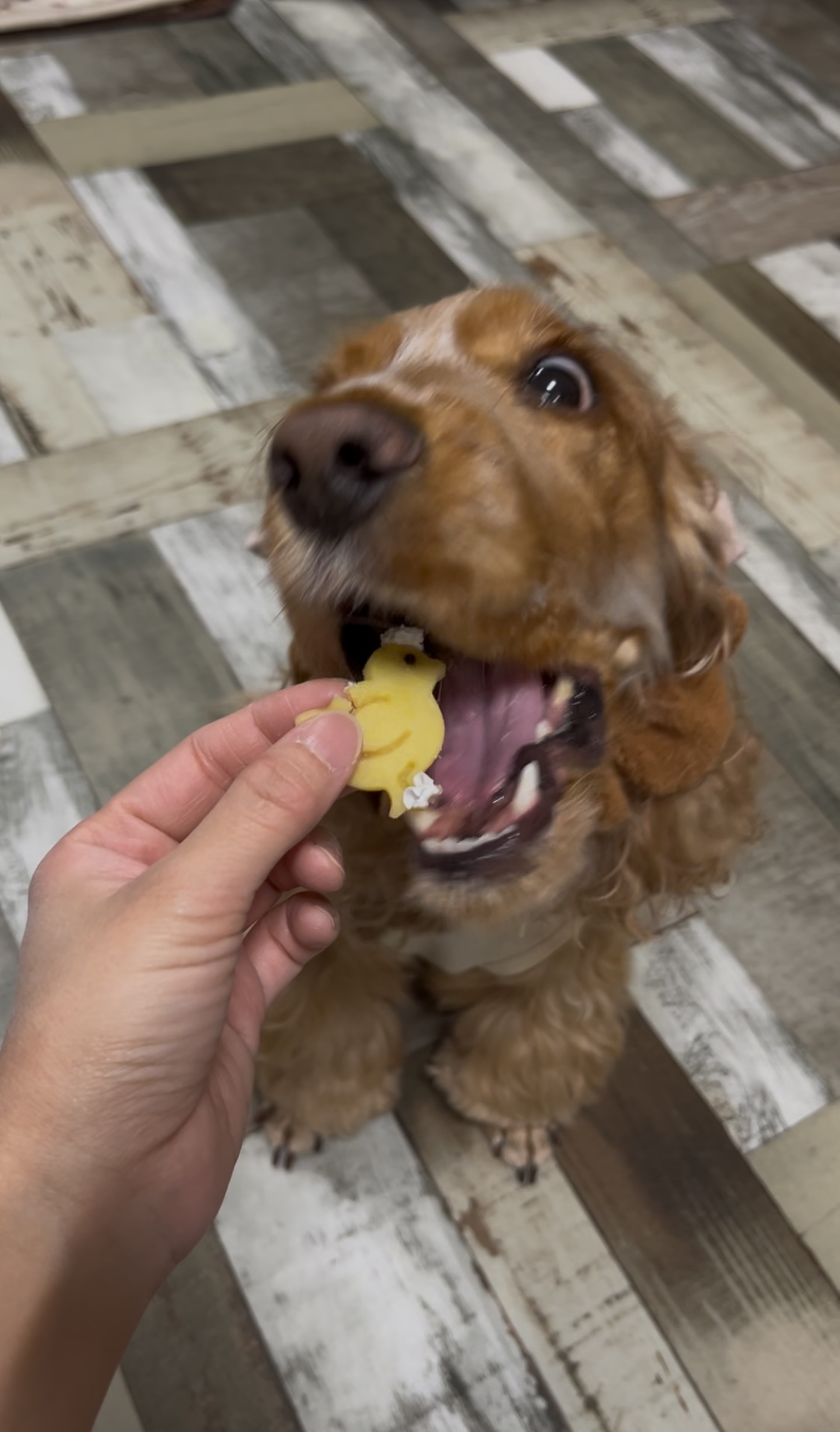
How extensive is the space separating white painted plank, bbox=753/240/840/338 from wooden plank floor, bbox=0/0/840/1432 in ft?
0.04

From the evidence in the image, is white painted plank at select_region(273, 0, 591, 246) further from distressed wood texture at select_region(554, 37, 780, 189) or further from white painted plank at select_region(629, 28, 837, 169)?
white painted plank at select_region(629, 28, 837, 169)

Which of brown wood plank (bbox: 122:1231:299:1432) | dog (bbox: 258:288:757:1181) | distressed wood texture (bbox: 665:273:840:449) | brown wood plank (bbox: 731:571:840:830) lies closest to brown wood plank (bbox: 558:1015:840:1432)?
dog (bbox: 258:288:757:1181)

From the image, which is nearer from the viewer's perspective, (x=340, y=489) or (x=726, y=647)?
(x=340, y=489)

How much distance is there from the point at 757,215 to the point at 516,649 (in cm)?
231

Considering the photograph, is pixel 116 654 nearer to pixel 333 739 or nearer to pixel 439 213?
pixel 333 739

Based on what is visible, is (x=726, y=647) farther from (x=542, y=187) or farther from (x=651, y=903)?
(x=542, y=187)

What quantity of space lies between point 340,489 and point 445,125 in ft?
7.84

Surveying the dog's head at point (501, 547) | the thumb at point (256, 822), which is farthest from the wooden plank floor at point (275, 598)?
the thumb at point (256, 822)

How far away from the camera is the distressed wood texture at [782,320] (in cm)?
246

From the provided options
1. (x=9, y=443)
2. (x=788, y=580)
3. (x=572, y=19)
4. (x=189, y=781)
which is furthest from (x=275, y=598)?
(x=572, y=19)

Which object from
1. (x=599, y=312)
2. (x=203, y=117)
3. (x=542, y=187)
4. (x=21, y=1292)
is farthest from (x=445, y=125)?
(x=21, y=1292)

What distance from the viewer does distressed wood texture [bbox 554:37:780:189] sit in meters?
2.85

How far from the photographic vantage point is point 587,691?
1.04 meters

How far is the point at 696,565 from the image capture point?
1134 mm
